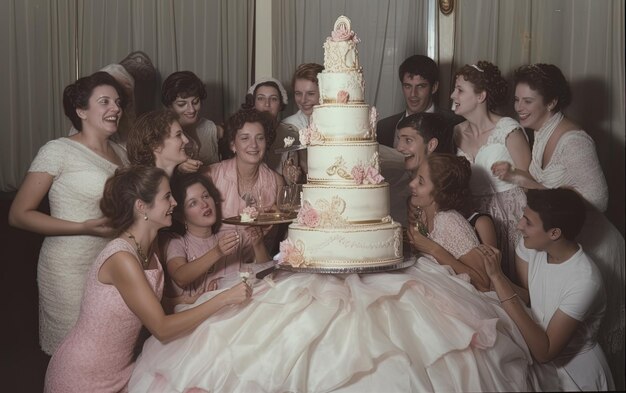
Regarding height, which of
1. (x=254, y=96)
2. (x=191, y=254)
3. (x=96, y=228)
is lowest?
(x=191, y=254)

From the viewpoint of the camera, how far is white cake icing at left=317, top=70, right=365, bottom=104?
4.08 metres

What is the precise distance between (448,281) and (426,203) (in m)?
0.63

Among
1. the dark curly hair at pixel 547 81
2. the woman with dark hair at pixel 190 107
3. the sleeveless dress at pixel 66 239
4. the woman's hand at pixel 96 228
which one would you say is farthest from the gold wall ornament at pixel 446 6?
the woman's hand at pixel 96 228

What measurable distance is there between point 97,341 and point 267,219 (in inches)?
43.4

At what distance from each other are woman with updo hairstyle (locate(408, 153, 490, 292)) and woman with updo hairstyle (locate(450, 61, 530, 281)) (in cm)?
26

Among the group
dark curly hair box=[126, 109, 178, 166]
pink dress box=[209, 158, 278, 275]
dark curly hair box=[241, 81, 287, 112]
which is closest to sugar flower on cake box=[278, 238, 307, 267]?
pink dress box=[209, 158, 278, 275]

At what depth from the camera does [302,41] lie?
5.85 metres

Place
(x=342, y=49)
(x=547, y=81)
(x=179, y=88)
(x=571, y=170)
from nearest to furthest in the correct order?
(x=342, y=49) → (x=571, y=170) → (x=547, y=81) → (x=179, y=88)

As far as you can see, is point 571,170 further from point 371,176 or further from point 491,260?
point 371,176

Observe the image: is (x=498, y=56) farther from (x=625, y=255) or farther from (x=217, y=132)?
(x=217, y=132)

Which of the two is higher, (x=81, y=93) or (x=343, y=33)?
(x=343, y=33)

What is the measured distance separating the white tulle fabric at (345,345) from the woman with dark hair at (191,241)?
63cm

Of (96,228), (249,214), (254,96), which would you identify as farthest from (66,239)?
(254,96)

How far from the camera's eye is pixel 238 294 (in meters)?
3.67
